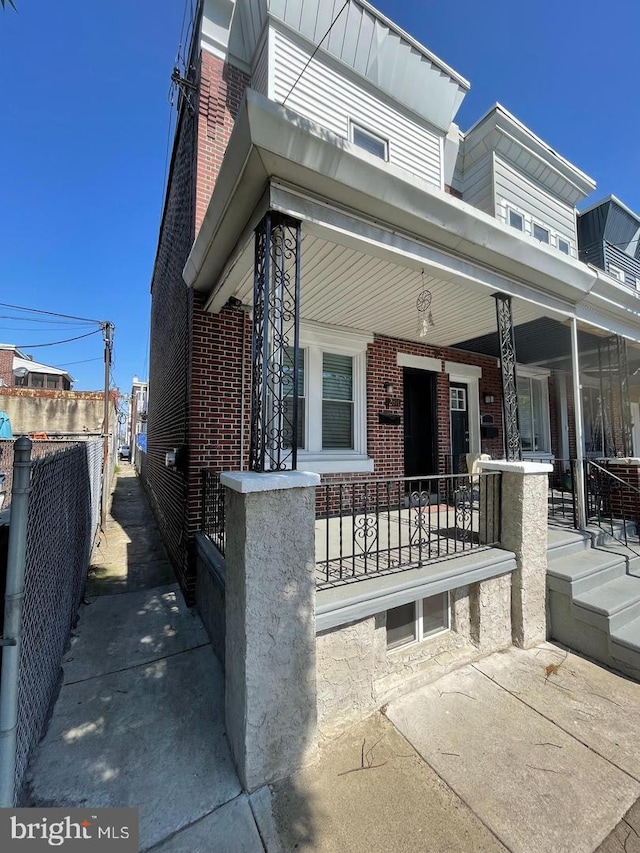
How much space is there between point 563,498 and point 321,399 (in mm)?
4675

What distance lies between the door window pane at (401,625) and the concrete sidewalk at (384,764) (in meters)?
0.44

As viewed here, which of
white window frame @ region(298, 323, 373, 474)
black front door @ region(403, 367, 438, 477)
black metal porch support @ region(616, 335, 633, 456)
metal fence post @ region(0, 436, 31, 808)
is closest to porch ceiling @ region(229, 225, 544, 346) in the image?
white window frame @ region(298, 323, 373, 474)

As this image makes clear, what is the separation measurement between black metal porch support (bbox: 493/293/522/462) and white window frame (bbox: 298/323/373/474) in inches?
87.5

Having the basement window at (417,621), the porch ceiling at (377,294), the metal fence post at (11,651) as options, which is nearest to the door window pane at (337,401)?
the porch ceiling at (377,294)

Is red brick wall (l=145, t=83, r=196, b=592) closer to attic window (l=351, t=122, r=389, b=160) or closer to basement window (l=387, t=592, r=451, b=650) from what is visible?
basement window (l=387, t=592, r=451, b=650)

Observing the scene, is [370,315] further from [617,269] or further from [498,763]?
[617,269]

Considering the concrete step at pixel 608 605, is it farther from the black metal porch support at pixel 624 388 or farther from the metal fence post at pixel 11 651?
the metal fence post at pixel 11 651

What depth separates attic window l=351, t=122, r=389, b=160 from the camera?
579 centimetres

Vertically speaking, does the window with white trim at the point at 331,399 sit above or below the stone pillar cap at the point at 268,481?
above

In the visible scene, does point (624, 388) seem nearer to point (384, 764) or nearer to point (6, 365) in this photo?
point (384, 764)

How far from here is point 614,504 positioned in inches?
217

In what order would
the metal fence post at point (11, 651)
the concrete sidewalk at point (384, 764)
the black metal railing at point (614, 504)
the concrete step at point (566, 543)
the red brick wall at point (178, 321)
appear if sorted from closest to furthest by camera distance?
the metal fence post at point (11, 651) < the concrete sidewalk at point (384, 764) < the concrete step at point (566, 543) < the red brick wall at point (178, 321) < the black metal railing at point (614, 504)

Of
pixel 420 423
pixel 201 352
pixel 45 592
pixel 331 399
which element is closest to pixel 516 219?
pixel 420 423

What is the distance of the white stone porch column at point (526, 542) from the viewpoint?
359cm
